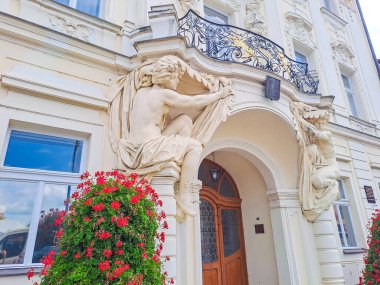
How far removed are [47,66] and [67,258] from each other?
2.51 metres

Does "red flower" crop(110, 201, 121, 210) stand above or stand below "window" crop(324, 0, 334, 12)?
below

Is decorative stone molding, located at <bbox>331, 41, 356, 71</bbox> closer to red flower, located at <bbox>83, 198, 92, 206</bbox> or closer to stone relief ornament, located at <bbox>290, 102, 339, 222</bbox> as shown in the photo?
stone relief ornament, located at <bbox>290, 102, 339, 222</bbox>

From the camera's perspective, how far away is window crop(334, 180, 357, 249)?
6.04 metres

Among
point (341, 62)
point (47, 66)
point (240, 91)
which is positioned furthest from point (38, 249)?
point (341, 62)

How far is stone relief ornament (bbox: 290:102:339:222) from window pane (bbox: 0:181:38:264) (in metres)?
4.23

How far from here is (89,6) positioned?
453cm

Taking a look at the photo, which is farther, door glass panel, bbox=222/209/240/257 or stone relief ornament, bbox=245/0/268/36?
stone relief ornament, bbox=245/0/268/36

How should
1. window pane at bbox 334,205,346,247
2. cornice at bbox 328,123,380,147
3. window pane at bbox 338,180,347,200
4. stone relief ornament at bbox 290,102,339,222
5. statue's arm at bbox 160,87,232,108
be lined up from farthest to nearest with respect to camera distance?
cornice at bbox 328,123,380,147
window pane at bbox 338,180,347,200
window pane at bbox 334,205,346,247
stone relief ornament at bbox 290,102,339,222
statue's arm at bbox 160,87,232,108

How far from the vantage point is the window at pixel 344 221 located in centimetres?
604

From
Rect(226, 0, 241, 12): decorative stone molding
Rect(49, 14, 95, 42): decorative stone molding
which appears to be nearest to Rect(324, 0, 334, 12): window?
Rect(226, 0, 241, 12): decorative stone molding

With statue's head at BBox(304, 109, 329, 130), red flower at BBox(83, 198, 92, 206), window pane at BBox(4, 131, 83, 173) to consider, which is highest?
statue's head at BBox(304, 109, 329, 130)

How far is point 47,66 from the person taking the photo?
356cm

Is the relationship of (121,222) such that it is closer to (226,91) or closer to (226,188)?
(226,91)

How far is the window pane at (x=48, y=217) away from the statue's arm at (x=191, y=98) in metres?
1.60
